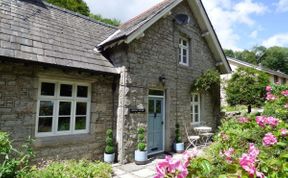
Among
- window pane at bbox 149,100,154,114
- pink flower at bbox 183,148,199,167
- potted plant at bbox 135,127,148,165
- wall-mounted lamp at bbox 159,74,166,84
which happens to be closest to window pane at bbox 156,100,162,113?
window pane at bbox 149,100,154,114

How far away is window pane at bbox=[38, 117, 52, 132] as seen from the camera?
20.2 ft

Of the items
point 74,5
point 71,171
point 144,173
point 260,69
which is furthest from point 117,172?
point 260,69

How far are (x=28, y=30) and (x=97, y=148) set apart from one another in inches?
183

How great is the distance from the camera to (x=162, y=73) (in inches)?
353

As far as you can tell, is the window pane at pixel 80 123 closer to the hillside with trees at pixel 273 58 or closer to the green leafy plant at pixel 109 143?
the green leafy plant at pixel 109 143

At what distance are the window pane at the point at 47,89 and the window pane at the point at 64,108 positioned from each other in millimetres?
477

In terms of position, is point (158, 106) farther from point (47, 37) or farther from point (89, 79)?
point (47, 37)

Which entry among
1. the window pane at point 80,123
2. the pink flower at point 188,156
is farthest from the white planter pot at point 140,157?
the pink flower at point 188,156

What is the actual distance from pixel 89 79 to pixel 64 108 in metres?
1.31

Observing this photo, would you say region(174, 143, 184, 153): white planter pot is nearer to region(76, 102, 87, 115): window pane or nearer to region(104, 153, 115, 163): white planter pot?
region(104, 153, 115, 163): white planter pot

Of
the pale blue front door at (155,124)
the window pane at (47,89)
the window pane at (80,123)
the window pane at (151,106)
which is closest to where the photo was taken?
the window pane at (47,89)

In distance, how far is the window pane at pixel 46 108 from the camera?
245 inches

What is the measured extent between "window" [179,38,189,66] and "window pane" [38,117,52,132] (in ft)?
22.3

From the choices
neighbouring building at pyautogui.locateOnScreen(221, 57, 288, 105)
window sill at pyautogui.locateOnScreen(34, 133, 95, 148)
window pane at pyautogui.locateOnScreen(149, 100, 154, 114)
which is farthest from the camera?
neighbouring building at pyautogui.locateOnScreen(221, 57, 288, 105)
